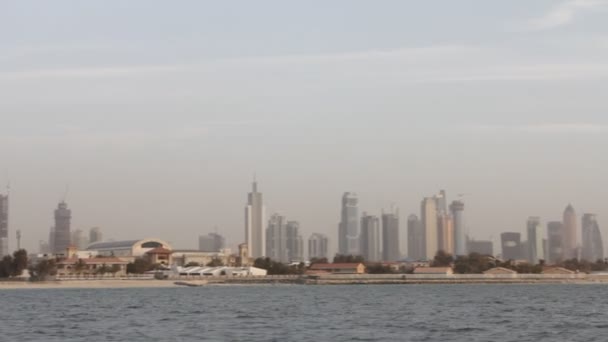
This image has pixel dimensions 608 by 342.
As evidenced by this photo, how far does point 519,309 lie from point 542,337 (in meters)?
28.1

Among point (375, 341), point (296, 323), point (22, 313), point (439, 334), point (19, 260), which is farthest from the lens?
point (19, 260)

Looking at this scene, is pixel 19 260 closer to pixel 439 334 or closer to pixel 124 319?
pixel 124 319

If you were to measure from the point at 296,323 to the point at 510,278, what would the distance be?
448 feet

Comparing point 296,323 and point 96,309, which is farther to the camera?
point 96,309

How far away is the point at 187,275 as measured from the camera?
649 ft

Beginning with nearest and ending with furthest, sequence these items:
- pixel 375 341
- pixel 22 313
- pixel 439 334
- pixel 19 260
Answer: pixel 375 341 < pixel 439 334 < pixel 22 313 < pixel 19 260

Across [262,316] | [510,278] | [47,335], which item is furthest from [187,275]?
[47,335]

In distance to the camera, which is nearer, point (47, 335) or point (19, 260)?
point (47, 335)

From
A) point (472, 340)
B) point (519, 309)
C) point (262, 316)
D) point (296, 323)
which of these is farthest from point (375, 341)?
point (519, 309)

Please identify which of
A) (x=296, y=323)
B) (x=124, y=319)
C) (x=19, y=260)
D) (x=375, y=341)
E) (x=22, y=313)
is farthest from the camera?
(x=19, y=260)

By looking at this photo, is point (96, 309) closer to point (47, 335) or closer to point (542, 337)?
point (47, 335)

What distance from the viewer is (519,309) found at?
81.1 metres

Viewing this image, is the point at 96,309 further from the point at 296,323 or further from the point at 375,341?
the point at 375,341

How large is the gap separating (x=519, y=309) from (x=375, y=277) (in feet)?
369
